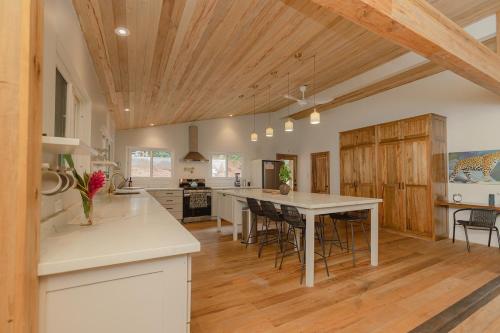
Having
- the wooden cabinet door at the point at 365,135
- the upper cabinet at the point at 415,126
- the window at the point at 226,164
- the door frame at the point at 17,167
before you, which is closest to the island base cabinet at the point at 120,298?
the door frame at the point at 17,167

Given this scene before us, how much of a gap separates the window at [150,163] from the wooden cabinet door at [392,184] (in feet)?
17.9

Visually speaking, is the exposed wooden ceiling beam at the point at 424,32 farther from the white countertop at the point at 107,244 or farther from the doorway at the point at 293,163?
the doorway at the point at 293,163

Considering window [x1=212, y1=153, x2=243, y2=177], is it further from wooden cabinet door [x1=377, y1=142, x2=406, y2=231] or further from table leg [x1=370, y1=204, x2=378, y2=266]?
table leg [x1=370, y1=204, x2=378, y2=266]

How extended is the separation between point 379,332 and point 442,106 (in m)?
4.47

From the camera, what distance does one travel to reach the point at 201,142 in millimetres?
7379

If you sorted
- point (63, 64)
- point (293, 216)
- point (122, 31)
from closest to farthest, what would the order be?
point (63, 64) < point (122, 31) < point (293, 216)

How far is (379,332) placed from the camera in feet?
6.02

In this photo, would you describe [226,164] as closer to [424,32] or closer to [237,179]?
[237,179]

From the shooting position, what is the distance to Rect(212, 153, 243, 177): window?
7.59 m

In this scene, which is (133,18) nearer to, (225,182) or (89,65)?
(89,65)

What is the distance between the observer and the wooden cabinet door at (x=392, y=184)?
15.7 ft

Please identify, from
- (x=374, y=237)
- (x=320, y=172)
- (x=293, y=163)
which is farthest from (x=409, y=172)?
(x=293, y=163)

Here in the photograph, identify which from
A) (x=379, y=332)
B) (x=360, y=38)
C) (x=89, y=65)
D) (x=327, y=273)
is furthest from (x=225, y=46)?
(x=379, y=332)

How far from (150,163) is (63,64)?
5247 mm
